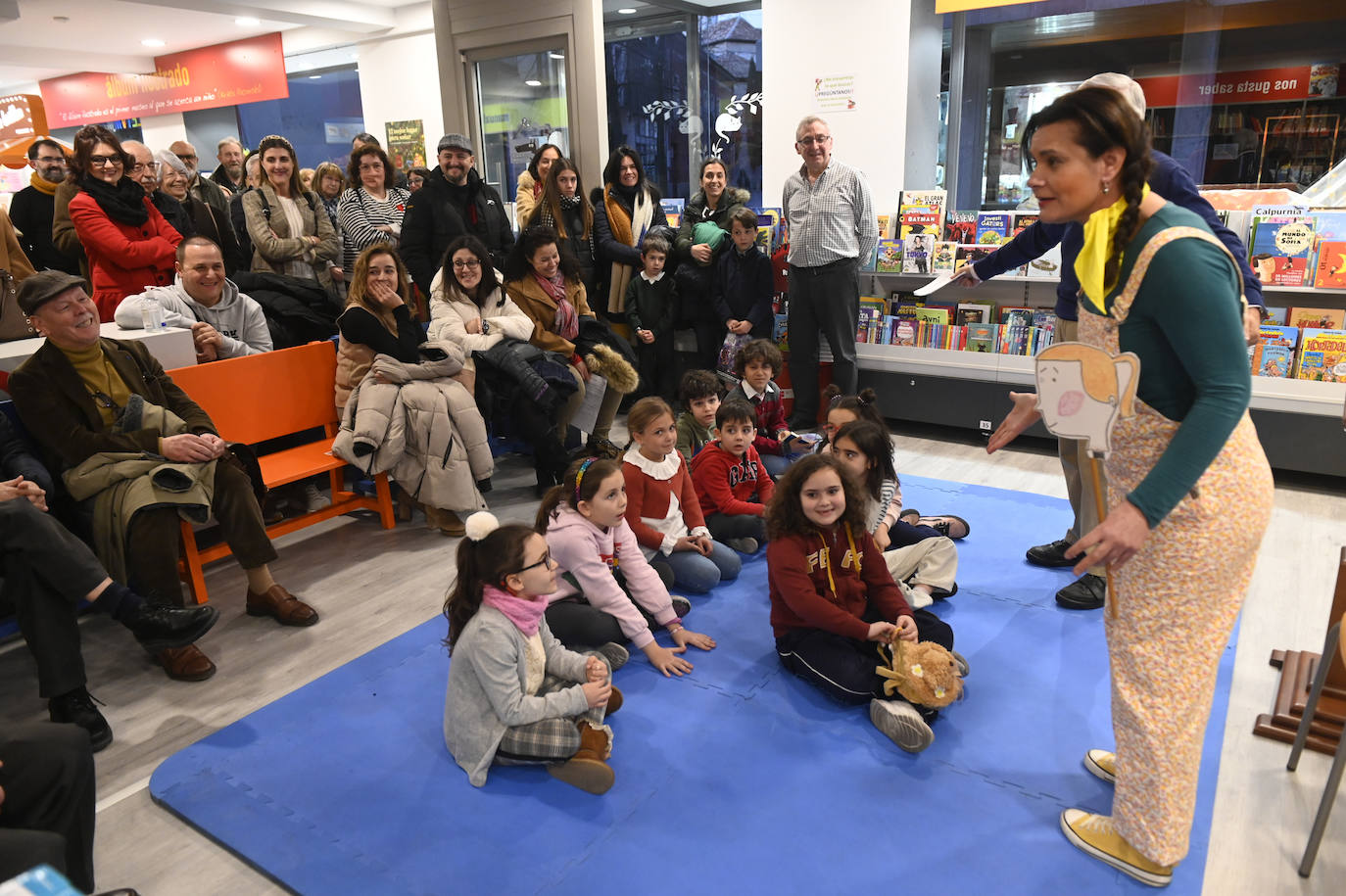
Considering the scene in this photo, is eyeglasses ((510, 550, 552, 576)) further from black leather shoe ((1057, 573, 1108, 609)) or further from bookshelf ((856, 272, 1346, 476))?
bookshelf ((856, 272, 1346, 476))

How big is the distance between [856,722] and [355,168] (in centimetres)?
444

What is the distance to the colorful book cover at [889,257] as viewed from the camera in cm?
571

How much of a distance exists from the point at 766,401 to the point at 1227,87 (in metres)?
3.99

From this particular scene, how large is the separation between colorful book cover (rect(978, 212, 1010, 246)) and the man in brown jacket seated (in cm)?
433

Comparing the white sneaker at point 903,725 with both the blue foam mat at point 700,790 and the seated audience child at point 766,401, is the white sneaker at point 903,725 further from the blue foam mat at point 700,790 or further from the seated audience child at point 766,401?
the seated audience child at point 766,401

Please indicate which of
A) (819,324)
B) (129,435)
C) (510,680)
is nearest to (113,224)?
(129,435)

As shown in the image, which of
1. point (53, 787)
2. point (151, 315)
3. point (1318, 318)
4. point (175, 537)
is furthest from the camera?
point (1318, 318)

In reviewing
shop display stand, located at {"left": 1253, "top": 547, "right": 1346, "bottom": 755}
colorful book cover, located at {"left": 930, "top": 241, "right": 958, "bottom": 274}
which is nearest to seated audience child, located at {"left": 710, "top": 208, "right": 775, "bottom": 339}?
colorful book cover, located at {"left": 930, "top": 241, "right": 958, "bottom": 274}

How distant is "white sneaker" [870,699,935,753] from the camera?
2.47m

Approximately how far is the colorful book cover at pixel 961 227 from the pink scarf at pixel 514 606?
417 centimetres

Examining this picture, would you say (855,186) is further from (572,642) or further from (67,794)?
(67,794)

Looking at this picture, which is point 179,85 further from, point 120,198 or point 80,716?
point 80,716

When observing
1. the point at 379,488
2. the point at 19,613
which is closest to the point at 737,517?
the point at 379,488

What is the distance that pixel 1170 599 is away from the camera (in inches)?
70.5
